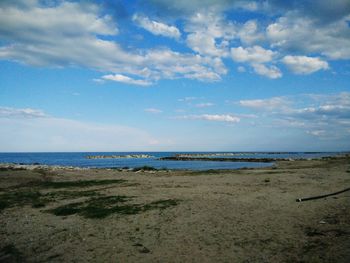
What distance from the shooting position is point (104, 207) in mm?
16141

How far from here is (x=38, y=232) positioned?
1203cm

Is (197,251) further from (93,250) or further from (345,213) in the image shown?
(345,213)

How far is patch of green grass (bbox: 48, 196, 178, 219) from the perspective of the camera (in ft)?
48.6

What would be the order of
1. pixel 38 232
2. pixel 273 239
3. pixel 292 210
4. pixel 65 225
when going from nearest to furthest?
pixel 273 239
pixel 38 232
pixel 65 225
pixel 292 210

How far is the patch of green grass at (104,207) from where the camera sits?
48.6 feet

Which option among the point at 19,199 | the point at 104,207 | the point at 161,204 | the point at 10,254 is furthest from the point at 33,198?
the point at 10,254

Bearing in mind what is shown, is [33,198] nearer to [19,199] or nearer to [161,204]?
[19,199]

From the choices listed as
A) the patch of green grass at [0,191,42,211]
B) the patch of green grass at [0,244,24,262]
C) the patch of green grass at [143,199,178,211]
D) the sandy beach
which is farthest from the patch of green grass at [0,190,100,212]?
the patch of green grass at [0,244,24,262]

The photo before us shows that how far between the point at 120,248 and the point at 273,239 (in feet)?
15.9

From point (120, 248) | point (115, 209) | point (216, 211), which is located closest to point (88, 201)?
point (115, 209)

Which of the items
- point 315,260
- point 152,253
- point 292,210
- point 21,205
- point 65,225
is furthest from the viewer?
point 21,205

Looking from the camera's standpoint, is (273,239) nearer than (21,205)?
Yes

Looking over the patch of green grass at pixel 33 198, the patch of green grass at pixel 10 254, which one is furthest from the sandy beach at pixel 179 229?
the patch of green grass at pixel 33 198

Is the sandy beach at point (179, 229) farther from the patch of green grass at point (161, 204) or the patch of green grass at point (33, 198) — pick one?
the patch of green grass at point (33, 198)
